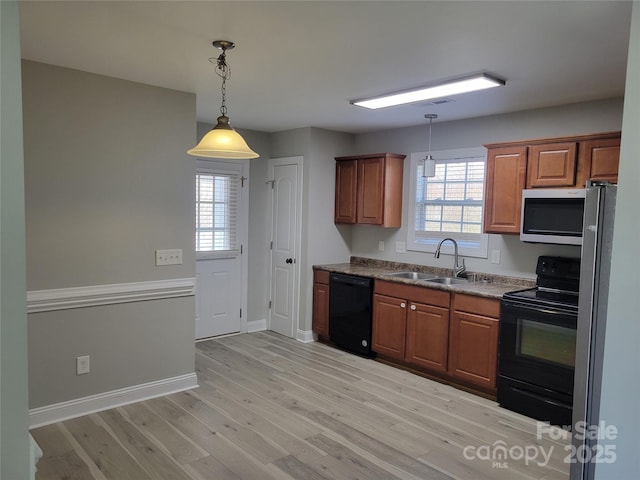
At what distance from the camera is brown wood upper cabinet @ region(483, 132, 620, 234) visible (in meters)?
3.37

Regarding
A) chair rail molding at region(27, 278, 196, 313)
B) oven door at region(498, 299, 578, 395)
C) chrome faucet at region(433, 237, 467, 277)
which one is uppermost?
chrome faucet at region(433, 237, 467, 277)

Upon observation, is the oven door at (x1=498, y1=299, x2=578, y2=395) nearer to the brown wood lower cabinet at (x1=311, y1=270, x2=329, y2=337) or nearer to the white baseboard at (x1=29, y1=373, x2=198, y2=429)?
the brown wood lower cabinet at (x1=311, y1=270, x2=329, y2=337)

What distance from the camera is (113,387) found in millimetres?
3463

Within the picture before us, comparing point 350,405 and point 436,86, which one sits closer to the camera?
point 436,86

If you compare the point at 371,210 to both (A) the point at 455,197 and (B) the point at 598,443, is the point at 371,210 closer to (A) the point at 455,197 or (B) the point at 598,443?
(A) the point at 455,197

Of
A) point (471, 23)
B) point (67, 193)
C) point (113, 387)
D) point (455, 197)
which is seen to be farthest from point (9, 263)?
point (455, 197)

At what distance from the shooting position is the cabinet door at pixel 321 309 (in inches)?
203

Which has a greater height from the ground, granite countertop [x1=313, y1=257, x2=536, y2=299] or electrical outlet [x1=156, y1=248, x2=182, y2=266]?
electrical outlet [x1=156, y1=248, x2=182, y2=266]

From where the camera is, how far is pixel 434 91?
11.2 ft

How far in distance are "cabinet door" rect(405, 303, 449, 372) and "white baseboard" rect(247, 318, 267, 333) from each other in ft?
6.95

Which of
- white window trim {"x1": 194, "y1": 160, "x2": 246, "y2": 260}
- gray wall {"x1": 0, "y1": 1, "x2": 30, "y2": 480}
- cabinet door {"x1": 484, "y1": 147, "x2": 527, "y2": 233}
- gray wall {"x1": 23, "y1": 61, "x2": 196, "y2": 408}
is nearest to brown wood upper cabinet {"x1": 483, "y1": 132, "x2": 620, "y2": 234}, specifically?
cabinet door {"x1": 484, "y1": 147, "x2": 527, "y2": 233}

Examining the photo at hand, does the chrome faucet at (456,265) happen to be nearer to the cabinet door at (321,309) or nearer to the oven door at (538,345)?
the oven door at (538,345)

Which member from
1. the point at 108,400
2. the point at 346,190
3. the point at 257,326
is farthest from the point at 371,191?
the point at 108,400

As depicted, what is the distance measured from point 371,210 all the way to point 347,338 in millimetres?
1448
